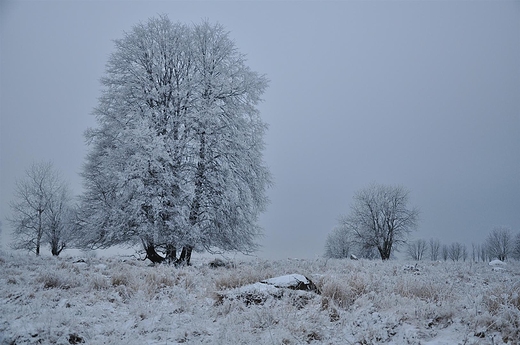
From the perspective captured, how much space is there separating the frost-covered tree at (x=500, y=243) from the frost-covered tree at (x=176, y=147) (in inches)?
2064

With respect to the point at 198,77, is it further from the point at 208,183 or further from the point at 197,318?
the point at 197,318

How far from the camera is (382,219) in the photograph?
29.0m

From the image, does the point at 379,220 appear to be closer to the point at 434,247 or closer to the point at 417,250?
the point at 417,250

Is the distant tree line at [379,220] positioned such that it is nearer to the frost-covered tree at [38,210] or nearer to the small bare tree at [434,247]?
the frost-covered tree at [38,210]

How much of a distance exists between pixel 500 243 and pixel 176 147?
57.1 metres

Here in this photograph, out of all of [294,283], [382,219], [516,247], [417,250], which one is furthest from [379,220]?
[417,250]

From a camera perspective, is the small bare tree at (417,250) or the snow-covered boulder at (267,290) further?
the small bare tree at (417,250)

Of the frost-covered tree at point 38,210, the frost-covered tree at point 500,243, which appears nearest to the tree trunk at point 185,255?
the frost-covered tree at point 38,210

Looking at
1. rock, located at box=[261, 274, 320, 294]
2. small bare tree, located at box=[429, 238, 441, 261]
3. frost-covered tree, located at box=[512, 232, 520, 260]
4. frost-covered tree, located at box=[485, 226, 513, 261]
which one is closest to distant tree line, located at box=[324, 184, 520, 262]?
frost-covered tree, located at box=[512, 232, 520, 260]

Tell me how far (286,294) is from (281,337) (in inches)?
57.3

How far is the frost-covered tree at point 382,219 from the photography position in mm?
28312

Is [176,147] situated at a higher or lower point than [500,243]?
higher

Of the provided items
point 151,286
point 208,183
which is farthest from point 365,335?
point 208,183

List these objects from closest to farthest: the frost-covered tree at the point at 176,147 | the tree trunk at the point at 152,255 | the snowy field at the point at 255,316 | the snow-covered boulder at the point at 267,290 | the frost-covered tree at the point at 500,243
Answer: the snowy field at the point at 255,316, the snow-covered boulder at the point at 267,290, the frost-covered tree at the point at 176,147, the tree trunk at the point at 152,255, the frost-covered tree at the point at 500,243
